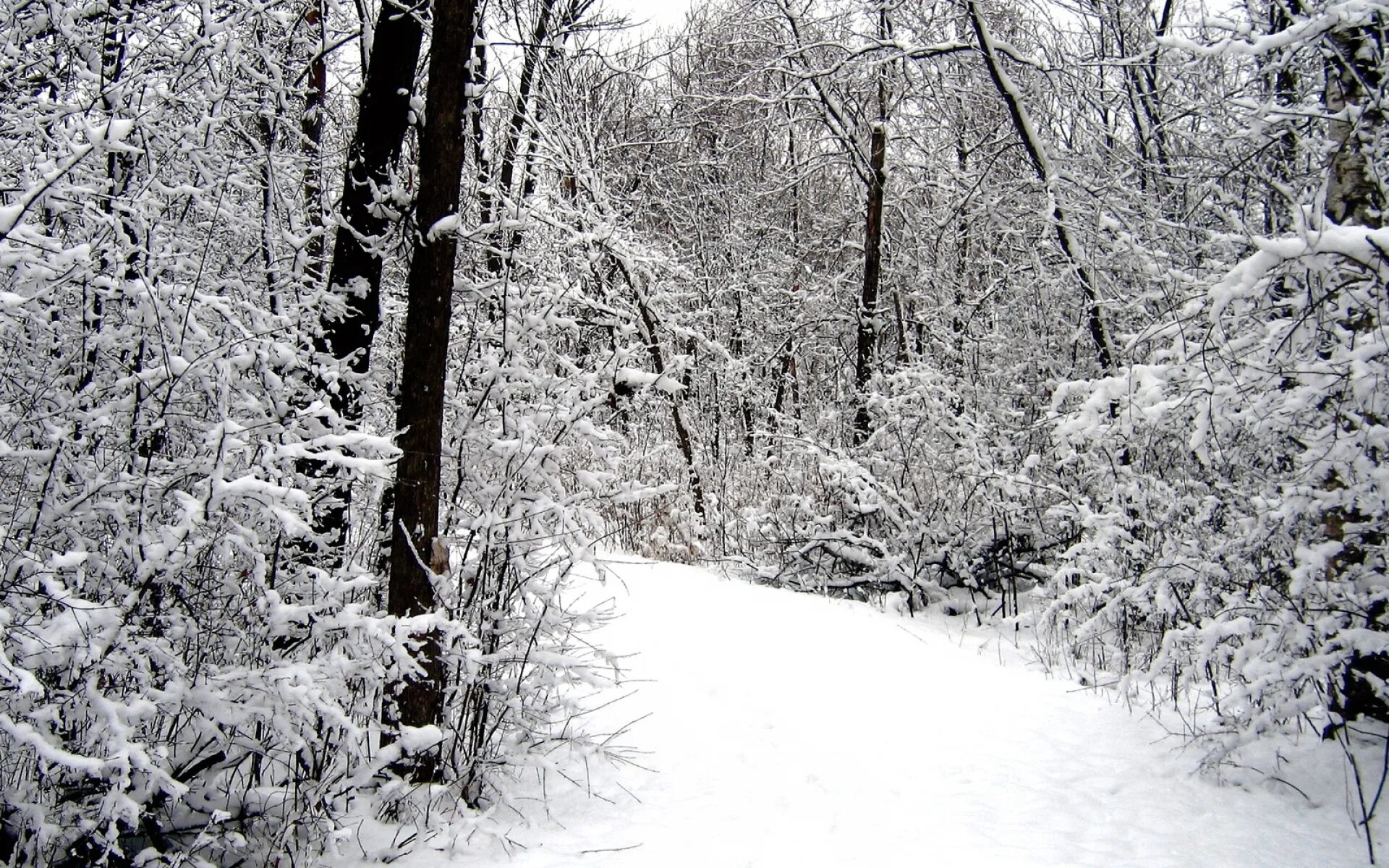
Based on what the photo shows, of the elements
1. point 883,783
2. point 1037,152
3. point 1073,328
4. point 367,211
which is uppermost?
point 1037,152

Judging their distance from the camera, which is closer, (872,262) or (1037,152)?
(1037,152)

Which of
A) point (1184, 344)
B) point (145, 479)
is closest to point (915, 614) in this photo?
point (1184, 344)

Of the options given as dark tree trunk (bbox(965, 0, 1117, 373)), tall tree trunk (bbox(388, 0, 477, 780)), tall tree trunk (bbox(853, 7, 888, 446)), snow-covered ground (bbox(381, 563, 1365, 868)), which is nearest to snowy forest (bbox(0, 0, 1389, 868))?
tall tree trunk (bbox(388, 0, 477, 780))

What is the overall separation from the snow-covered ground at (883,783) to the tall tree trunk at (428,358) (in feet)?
3.12

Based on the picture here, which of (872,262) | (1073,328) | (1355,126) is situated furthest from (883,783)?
(872,262)

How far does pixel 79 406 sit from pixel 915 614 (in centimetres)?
702

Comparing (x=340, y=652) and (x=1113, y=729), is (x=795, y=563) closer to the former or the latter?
(x=1113, y=729)

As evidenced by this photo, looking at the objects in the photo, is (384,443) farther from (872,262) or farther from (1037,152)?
(872,262)

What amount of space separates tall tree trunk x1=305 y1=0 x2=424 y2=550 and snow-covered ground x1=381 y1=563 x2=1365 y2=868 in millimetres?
1885

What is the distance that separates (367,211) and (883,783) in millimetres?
3547

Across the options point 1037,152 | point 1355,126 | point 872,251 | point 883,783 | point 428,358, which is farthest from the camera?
point 872,251

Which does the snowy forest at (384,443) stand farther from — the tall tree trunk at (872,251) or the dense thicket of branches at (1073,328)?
the tall tree trunk at (872,251)

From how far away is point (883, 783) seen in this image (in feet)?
13.4

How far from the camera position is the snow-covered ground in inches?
134
